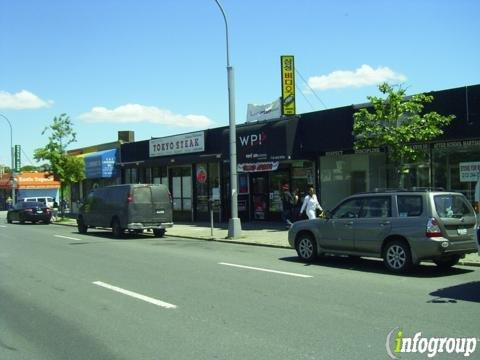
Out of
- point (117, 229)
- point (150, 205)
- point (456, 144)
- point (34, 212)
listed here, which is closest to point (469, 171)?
point (456, 144)

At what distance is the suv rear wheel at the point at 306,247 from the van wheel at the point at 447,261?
8.82 ft

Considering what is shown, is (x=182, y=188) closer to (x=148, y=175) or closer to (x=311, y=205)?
(x=148, y=175)

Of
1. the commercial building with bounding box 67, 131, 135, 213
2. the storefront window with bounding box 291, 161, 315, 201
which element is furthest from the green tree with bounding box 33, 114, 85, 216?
the storefront window with bounding box 291, 161, 315, 201

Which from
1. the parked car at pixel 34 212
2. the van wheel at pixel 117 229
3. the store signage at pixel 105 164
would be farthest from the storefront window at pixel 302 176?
the parked car at pixel 34 212

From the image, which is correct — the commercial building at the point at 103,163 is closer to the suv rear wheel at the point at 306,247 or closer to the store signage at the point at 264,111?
the store signage at the point at 264,111

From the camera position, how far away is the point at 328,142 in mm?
21078

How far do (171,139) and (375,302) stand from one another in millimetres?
23171

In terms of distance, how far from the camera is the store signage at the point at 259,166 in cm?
2292

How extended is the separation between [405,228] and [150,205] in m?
12.5

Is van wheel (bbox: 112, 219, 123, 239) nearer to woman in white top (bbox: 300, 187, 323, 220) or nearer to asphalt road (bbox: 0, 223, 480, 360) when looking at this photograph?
woman in white top (bbox: 300, 187, 323, 220)

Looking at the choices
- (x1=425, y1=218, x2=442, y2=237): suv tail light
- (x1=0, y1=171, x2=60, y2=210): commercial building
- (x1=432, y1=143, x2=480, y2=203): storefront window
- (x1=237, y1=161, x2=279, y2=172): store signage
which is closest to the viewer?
(x1=425, y1=218, x2=442, y2=237): suv tail light

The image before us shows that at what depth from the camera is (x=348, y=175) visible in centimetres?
2194

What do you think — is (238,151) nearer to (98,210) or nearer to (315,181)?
(315,181)

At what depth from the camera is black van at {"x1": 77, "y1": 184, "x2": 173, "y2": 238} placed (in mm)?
21547
